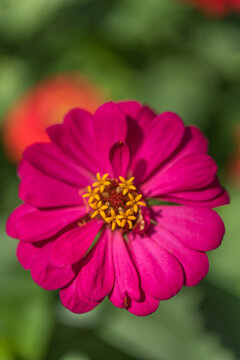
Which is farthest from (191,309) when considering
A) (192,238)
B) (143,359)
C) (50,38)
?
(50,38)

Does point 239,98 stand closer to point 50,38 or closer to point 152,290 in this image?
point 50,38

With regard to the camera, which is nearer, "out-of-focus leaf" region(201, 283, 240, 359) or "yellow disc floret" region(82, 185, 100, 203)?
"yellow disc floret" region(82, 185, 100, 203)

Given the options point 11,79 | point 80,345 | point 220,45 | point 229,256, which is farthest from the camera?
point 11,79

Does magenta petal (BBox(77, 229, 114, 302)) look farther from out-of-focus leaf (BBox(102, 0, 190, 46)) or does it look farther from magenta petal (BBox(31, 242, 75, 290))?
out-of-focus leaf (BBox(102, 0, 190, 46))

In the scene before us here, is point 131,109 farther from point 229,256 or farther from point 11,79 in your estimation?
point 11,79

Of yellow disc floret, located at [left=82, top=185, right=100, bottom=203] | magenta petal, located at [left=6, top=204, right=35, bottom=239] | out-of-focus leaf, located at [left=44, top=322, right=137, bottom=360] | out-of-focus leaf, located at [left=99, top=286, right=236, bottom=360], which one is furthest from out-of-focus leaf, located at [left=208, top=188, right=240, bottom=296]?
magenta petal, located at [left=6, top=204, right=35, bottom=239]

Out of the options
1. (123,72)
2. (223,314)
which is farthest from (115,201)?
(123,72)
